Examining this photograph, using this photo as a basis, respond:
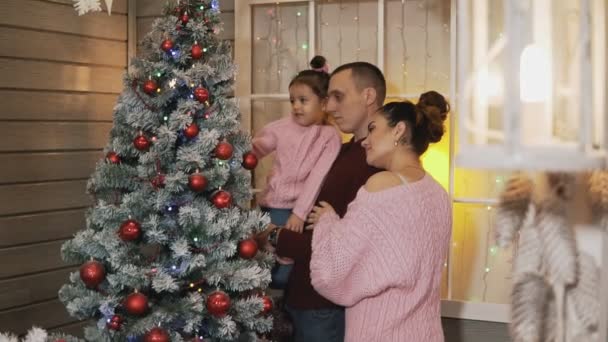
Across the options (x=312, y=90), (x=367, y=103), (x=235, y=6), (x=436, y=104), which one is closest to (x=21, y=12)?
(x=235, y=6)

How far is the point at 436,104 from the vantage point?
→ 2652mm

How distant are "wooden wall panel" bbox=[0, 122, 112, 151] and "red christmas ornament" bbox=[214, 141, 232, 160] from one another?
0.98 m

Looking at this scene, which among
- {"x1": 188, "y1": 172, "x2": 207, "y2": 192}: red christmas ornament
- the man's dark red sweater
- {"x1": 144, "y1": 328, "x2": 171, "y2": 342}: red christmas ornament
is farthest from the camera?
the man's dark red sweater

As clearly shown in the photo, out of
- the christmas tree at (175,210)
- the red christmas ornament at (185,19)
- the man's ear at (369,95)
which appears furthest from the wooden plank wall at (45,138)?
the man's ear at (369,95)

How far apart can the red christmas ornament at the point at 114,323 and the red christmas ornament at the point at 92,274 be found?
0.42 feet

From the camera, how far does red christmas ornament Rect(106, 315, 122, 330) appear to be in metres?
2.44

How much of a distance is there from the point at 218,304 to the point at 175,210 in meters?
0.35

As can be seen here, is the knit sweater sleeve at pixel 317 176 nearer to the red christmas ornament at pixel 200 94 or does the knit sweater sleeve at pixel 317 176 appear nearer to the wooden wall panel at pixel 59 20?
the red christmas ornament at pixel 200 94

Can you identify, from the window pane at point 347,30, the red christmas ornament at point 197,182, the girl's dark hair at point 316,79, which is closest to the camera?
the red christmas ornament at point 197,182

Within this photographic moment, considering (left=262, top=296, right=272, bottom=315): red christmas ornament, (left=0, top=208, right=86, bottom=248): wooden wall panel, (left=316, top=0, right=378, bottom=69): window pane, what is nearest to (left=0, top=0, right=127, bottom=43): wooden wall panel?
(left=0, top=208, right=86, bottom=248): wooden wall panel

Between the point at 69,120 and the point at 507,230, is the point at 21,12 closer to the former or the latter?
the point at 69,120

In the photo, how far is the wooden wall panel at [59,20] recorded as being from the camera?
3043 mm

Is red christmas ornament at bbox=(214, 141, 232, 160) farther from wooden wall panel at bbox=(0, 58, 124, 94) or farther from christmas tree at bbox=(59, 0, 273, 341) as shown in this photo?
wooden wall panel at bbox=(0, 58, 124, 94)

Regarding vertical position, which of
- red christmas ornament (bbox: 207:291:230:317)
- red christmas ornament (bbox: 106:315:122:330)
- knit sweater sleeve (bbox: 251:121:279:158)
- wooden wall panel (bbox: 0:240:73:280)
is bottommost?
red christmas ornament (bbox: 106:315:122:330)
